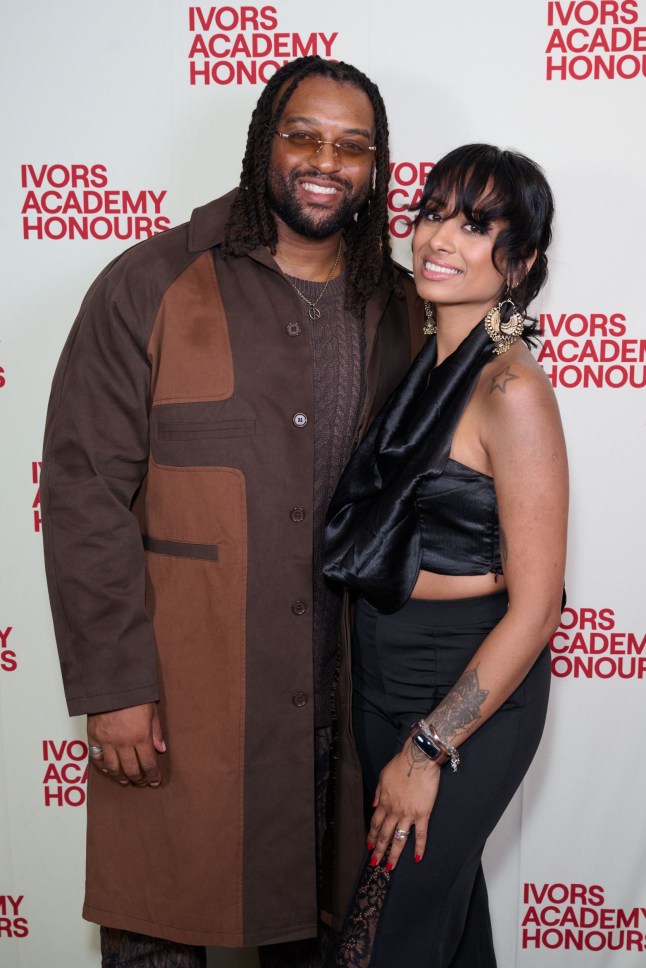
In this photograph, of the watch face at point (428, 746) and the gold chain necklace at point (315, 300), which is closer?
the watch face at point (428, 746)

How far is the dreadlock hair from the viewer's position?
1.89 meters

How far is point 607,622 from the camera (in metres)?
2.52

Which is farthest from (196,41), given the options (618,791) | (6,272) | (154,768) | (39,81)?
(618,791)

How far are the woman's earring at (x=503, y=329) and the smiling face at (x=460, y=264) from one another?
6 centimetres

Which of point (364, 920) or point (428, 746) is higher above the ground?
point (428, 746)

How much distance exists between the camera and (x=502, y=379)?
1548 millimetres

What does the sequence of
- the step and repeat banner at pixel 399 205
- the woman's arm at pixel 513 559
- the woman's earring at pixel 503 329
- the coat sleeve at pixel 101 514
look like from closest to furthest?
1. the woman's arm at pixel 513 559
2. the woman's earring at pixel 503 329
3. the coat sleeve at pixel 101 514
4. the step and repeat banner at pixel 399 205

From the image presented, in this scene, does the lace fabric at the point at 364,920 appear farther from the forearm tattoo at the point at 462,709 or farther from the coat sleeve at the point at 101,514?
the coat sleeve at the point at 101,514

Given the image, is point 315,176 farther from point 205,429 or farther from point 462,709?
point 462,709

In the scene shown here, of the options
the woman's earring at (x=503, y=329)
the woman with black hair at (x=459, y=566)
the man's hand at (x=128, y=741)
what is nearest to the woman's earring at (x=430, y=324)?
the woman with black hair at (x=459, y=566)

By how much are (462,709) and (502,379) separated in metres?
0.55

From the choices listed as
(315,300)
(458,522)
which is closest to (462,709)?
(458,522)

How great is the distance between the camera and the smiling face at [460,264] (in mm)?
1665

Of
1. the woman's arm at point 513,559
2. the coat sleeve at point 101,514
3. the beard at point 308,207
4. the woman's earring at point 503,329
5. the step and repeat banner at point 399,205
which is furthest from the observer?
the step and repeat banner at point 399,205
